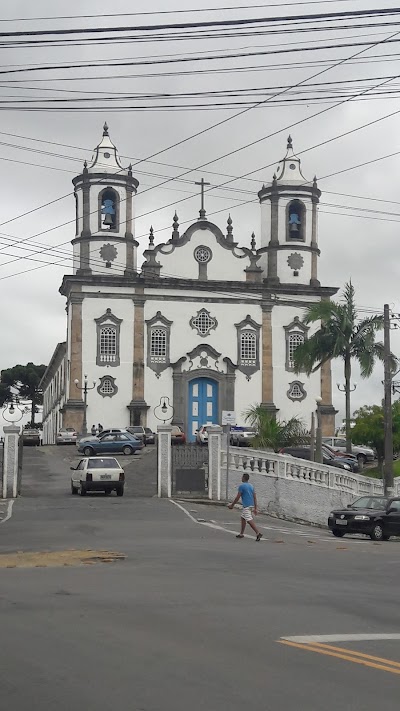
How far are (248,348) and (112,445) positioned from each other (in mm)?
20255

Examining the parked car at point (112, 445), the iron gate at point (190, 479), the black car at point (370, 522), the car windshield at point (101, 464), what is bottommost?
the black car at point (370, 522)

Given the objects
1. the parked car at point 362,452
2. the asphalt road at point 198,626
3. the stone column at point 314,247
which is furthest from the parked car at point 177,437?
the asphalt road at point 198,626

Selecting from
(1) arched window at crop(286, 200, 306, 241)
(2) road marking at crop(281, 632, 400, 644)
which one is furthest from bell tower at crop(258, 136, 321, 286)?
(2) road marking at crop(281, 632, 400, 644)

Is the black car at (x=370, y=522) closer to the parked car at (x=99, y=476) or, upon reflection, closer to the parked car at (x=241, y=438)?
the parked car at (x=99, y=476)

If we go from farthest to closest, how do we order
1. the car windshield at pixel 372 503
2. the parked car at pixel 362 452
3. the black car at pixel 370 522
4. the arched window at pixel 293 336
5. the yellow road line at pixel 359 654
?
the arched window at pixel 293 336 < the parked car at pixel 362 452 < the car windshield at pixel 372 503 < the black car at pixel 370 522 < the yellow road line at pixel 359 654

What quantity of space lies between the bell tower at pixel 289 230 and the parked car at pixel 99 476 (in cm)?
3736

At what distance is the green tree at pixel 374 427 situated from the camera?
49.9 m

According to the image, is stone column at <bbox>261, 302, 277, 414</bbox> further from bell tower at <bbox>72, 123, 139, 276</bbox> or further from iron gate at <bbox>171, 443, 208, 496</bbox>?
iron gate at <bbox>171, 443, 208, 496</bbox>

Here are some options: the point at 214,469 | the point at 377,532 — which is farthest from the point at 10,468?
the point at 377,532

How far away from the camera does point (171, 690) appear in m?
8.60

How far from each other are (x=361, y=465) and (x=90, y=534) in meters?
33.8

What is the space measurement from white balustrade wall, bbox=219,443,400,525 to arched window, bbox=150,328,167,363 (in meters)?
31.4

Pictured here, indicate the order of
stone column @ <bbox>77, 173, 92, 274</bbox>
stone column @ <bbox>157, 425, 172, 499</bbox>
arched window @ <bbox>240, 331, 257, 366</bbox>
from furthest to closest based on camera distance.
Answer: arched window @ <bbox>240, 331, 257, 366</bbox>, stone column @ <bbox>77, 173, 92, 274</bbox>, stone column @ <bbox>157, 425, 172, 499</bbox>

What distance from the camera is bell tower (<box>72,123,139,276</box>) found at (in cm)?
7088
